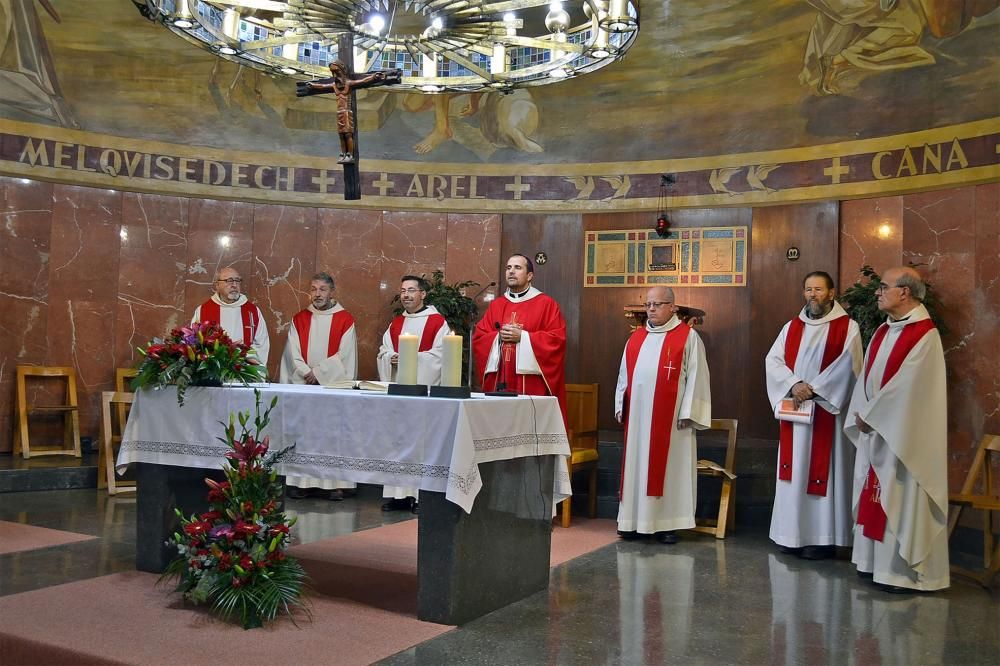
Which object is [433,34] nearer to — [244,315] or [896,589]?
[244,315]

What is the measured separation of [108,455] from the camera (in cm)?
868

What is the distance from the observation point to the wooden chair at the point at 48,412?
9.34 m

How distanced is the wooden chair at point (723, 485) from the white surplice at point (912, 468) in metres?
1.57

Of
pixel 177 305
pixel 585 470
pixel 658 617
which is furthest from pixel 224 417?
pixel 177 305

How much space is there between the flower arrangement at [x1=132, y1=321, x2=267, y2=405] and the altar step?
382 cm

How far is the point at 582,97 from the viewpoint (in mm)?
10320

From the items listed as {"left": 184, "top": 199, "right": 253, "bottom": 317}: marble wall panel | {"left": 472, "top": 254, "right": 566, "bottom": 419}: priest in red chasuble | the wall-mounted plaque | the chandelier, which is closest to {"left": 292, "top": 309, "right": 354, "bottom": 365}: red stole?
{"left": 184, "top": 199, "right": 253, "bottom": 317}: marble wall panel

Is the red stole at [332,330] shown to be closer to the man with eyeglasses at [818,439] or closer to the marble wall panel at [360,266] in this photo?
the marble wall panel at [360,266]

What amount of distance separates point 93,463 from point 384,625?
573 cm

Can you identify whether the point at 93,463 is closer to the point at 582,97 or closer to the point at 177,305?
the point at 177,305

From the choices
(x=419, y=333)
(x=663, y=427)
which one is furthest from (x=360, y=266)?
(x=663, y=427)

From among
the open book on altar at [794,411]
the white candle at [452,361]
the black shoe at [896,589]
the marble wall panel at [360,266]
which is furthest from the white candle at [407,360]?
the marble wall panel at [360,266]

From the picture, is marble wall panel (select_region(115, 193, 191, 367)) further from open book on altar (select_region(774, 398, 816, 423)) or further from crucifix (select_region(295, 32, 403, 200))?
open book on altar (select_region(774, 398, 816, 423))

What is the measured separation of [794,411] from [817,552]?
1091 millimetres
